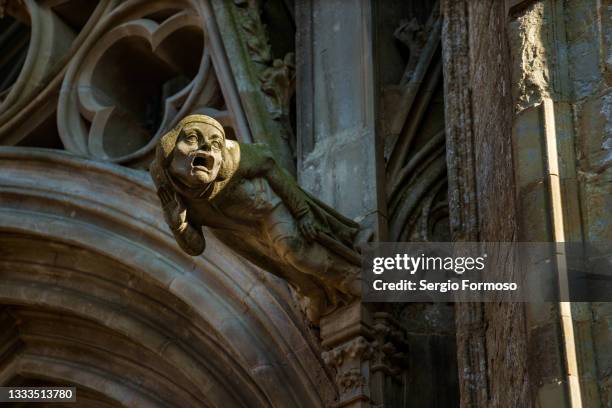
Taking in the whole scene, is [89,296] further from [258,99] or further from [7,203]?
[258,99]

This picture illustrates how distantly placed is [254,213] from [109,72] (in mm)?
2918

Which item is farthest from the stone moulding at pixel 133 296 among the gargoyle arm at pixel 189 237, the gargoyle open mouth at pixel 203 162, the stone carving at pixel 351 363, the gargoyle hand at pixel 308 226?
the gargoyle open mouth at pixel 203 162

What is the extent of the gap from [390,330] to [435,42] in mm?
1644

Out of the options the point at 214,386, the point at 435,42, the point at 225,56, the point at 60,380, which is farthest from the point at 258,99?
the point at 60,380

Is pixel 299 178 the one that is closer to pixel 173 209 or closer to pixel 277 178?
pixel 277 178

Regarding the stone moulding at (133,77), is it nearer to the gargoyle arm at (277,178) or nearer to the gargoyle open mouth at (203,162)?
the gargoyle arm at (277,178)

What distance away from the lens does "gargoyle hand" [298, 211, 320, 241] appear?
21.6ft

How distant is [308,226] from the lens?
6602 millimetres

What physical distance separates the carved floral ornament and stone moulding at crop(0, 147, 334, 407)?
31cm

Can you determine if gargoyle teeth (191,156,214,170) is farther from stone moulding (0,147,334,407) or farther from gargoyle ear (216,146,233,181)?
stone moulding (0,147,334,407)

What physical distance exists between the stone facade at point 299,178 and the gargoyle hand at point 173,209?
102 centimetres

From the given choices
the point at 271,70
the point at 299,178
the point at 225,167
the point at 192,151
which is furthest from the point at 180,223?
→ the point at 271,70

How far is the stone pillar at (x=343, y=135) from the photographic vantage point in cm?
676

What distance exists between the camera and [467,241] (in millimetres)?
5883
